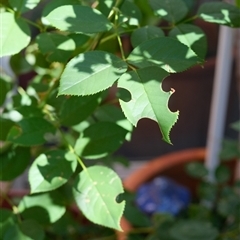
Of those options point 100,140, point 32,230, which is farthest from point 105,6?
point 32,230

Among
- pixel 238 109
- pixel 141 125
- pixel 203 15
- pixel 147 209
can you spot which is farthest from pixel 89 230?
pixel 238 109

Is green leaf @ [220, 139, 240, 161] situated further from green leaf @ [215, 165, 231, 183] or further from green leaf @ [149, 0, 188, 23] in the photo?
green leaf @ [149, 0, 188, 23]

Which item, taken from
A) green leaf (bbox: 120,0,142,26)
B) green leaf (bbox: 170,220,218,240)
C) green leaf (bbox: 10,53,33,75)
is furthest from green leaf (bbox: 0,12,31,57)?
green leaf (bbox: 170,220,218,240)

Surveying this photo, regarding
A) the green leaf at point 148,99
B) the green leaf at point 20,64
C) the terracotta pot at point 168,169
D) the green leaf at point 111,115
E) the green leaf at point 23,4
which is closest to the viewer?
the green leaf at point 148,99

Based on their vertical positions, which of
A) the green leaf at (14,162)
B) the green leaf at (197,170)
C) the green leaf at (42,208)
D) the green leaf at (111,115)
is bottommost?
the green leaf at (197,170)

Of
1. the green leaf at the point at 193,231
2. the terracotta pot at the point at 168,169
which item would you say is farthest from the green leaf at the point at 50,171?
the terracotta pot at the point at 168,169

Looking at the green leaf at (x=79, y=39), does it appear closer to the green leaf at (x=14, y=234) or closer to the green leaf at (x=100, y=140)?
the green leaf at (x=100, y=140)

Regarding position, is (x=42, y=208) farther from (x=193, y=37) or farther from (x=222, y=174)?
(x=222, y=174)
